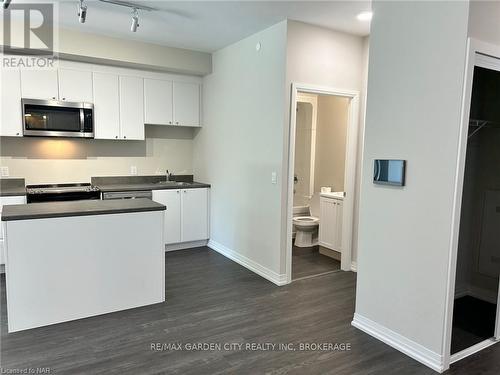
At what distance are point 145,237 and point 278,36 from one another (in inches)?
95.4

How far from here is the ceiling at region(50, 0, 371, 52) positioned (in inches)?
129

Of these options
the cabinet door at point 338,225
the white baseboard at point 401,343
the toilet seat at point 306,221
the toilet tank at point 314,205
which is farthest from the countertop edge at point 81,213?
the toilet tank at point 314,205

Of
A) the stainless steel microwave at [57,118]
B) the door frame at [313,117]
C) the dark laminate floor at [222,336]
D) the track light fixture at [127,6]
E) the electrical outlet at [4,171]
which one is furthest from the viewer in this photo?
the door frame at [313,117]

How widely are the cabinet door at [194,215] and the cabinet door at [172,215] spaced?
0.07 metres

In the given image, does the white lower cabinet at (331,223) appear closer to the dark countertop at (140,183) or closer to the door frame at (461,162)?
the dark countertop at (140,183)

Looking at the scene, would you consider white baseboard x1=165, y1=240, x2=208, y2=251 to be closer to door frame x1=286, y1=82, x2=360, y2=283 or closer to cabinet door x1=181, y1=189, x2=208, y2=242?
cabinet door x1=181, y1=189, x2=208, y2=242

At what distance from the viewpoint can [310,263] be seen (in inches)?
183

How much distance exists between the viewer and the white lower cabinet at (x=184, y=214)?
493cm

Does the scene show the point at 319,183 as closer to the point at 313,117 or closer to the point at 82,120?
the point at 313,117

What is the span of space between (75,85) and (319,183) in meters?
3.71

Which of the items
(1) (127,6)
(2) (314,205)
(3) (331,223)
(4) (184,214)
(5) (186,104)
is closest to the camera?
(1) (127,6)

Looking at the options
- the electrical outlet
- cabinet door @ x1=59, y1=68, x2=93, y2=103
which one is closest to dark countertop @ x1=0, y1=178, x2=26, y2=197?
the electrical outlet

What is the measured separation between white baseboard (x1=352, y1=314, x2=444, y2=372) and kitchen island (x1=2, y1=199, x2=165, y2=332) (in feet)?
5.99

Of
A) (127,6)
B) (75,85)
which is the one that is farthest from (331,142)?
(75,85)
